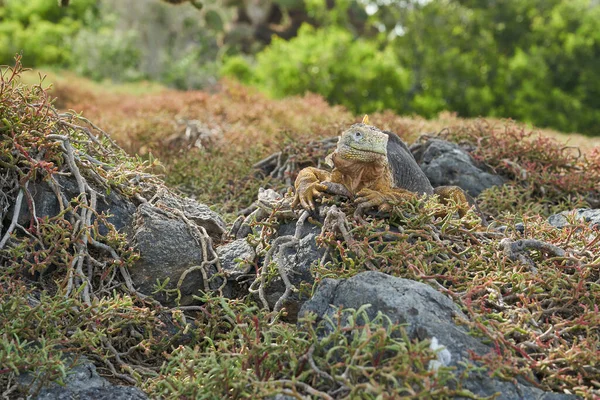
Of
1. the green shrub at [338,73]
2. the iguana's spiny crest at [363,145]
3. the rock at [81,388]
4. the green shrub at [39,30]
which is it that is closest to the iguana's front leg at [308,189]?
the iguana's spiny crest at [363,145]

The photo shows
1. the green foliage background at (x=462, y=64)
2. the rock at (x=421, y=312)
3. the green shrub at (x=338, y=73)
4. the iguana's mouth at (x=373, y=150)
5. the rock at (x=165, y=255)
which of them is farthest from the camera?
the green foliage background at (x=462, y=64)

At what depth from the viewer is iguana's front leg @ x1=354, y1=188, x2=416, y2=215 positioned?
123 inches

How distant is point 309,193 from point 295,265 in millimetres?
356

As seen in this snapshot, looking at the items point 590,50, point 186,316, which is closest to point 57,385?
point 186,316

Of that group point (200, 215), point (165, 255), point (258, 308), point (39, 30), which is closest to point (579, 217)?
point (258, 308)

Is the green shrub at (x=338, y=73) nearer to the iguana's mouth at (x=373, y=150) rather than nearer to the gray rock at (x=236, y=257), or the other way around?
the gray rock at (x=236, y=257)

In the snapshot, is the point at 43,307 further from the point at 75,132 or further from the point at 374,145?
the point at 374,145

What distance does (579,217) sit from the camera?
367 centimetres

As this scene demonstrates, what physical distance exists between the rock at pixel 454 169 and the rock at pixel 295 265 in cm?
175

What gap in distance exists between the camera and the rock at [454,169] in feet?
15.4

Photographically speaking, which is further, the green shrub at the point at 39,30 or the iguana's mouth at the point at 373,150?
the green shrub at the point at 39,30

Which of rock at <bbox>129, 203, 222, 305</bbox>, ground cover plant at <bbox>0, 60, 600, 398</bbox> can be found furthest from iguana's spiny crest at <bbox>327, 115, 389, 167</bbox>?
rock at <bbox>129, 203, 222, 305</bbox>

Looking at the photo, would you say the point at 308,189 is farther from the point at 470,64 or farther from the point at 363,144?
the point at 470,64

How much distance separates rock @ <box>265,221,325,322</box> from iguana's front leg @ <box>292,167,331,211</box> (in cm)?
12
